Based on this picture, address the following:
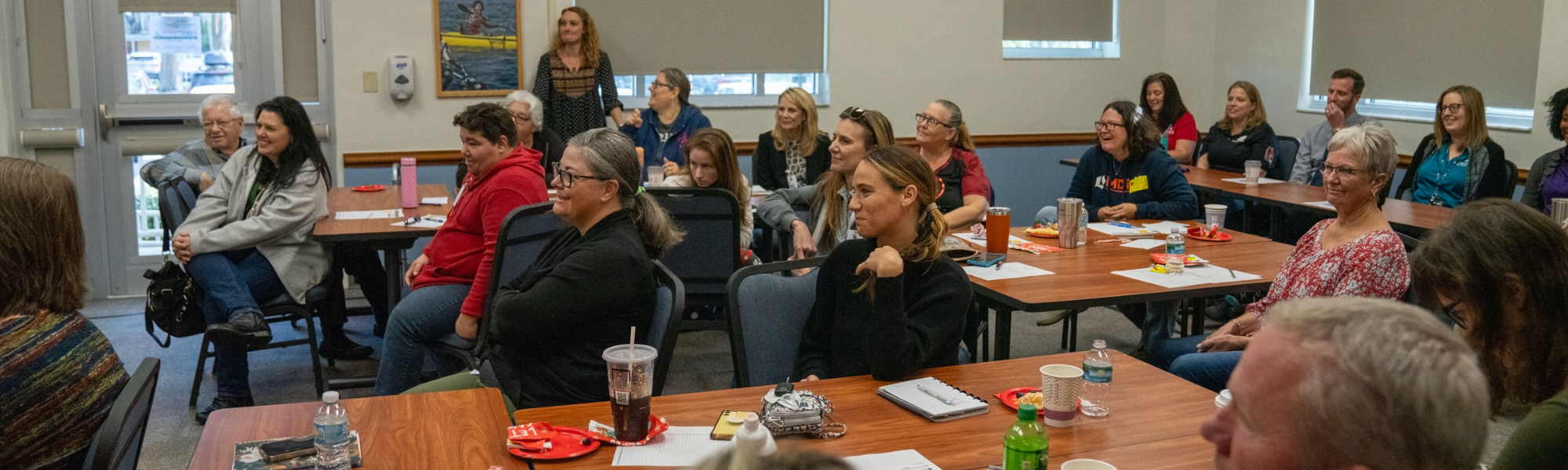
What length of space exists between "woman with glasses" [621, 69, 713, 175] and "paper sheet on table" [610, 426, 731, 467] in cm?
421

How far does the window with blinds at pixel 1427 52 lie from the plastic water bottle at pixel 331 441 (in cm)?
641

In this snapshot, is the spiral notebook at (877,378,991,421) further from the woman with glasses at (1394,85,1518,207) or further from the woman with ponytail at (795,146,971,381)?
the woman with glasses at (1394,85,1518,207)

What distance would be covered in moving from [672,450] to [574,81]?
5.10 m

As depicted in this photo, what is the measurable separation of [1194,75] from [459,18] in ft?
17.0

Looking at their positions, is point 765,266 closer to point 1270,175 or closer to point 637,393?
point 637,393

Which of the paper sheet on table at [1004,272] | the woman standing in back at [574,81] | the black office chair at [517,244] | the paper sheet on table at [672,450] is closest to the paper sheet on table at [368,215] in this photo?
the black office chair at [517,244]

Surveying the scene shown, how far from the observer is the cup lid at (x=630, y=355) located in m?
1.96

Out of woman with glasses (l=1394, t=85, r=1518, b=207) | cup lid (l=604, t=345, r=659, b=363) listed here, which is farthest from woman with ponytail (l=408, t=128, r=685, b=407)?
woman with glasses (l=1394, t=85, r=1518, b=207)

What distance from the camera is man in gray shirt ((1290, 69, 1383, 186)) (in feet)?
21.4

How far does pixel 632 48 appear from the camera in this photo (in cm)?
707

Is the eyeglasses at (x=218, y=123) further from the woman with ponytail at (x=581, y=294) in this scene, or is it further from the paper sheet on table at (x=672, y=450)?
the paper sheet on table at (x=672, y=450)

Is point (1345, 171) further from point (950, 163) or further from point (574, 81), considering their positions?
point (574, 81)

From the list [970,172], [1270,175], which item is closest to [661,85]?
[970,172]

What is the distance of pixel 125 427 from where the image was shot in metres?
1.72
